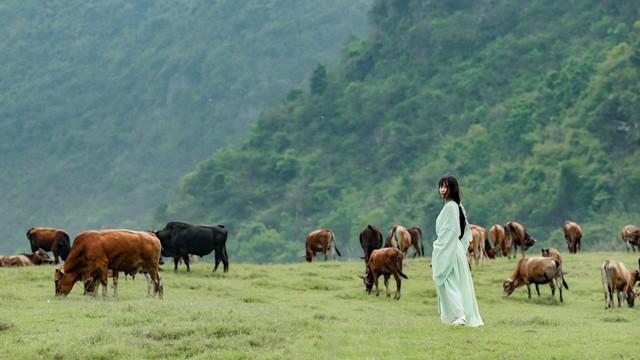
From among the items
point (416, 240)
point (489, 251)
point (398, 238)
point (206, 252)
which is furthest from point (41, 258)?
point (489, 251)

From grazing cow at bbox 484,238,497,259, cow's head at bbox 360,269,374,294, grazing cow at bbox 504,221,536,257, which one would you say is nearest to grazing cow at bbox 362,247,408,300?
cow's head at bbox 360,269,374,294

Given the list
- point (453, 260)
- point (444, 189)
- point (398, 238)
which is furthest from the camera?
point (398, 238)

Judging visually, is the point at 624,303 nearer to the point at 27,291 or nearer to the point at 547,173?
the point at 27,291

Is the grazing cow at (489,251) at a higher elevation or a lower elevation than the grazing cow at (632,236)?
lower

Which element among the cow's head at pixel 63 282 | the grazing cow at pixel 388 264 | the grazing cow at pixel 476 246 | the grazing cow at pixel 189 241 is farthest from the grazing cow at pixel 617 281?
the cow's head at pixel 63 282

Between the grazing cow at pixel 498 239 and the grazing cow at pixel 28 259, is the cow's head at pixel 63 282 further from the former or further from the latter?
the grazing cow at pixel 498 239

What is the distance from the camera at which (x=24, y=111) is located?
19088 centimetres

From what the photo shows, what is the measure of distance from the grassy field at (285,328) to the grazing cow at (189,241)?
4.74m

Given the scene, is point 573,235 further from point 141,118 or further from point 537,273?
point 141,118

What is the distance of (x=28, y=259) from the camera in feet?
118

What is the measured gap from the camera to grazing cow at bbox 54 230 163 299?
24.0 metres

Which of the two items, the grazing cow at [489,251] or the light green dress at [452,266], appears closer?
the light green dress at [452,266]

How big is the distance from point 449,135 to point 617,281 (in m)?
82.0

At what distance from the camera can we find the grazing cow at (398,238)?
38.2 metres
